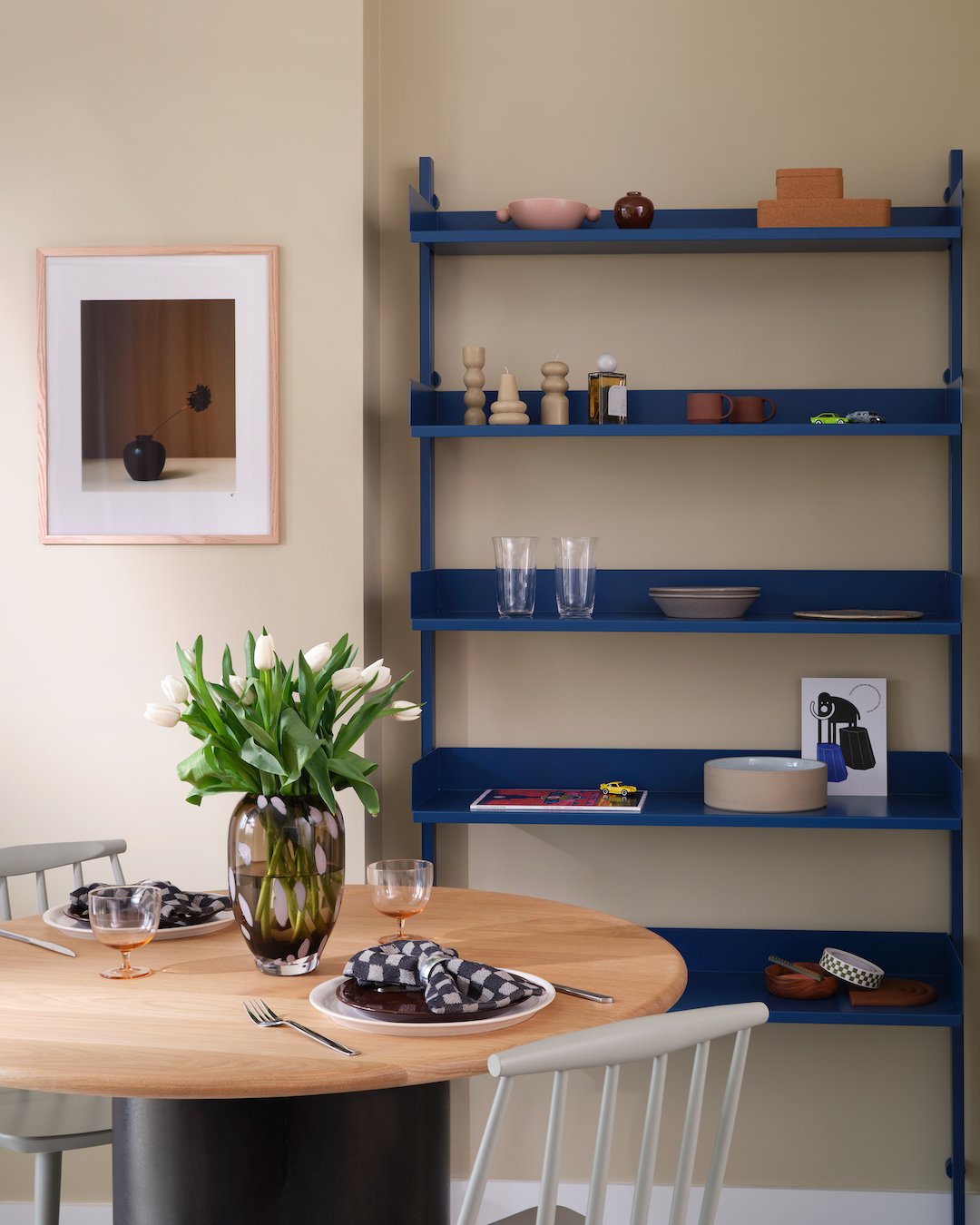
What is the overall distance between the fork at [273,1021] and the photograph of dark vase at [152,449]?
1.50 meters

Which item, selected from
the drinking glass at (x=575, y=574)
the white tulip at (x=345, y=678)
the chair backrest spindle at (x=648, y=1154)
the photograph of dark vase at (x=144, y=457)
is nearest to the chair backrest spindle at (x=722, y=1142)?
the chair backrest spindle at (x=648, y=1154)

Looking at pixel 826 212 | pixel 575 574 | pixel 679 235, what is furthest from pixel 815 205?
pixel 575 574

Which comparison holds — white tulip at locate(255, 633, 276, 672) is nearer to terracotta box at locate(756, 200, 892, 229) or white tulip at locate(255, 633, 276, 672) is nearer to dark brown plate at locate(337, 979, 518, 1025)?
dark brown plate at locate(337, 979, 518, 1025)

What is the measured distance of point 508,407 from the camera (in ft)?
8.88

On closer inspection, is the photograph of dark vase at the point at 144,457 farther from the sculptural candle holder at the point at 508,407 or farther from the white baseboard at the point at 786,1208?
the white baseboard at the point at 786,1208

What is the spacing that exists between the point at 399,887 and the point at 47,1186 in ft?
2.93

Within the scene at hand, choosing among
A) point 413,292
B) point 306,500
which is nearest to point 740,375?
point 413,292

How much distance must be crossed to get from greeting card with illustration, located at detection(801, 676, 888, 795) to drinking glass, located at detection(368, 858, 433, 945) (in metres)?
1.32

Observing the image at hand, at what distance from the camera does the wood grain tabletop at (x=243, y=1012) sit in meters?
1.33

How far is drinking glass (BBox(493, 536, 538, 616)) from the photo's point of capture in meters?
2.66

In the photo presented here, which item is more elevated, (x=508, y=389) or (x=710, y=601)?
(x=508, y=389)

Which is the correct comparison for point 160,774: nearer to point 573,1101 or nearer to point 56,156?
point 573,1101

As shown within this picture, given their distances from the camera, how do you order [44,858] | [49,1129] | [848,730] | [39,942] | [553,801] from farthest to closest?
1. [848,730]
2. [553,801]
3. [44,858]
4. [49,1129]
5. [39,942]

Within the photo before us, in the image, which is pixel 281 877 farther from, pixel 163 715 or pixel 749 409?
pixel 749 409
